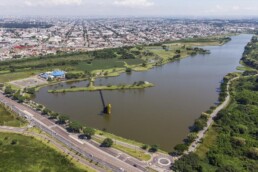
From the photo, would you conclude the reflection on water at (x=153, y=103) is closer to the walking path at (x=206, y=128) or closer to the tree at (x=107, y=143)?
the walking path at (x=206, y=128)

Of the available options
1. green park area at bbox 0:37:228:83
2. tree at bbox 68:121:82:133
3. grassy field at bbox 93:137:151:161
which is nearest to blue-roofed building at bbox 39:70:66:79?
green park area at bbox 0:37:228:83

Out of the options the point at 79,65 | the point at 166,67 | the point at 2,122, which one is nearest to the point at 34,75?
the point at 79,65

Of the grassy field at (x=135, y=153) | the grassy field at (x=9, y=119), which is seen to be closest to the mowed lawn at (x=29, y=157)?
the grassy field at (x=9, y=119)

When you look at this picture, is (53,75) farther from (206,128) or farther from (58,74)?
(206,128)

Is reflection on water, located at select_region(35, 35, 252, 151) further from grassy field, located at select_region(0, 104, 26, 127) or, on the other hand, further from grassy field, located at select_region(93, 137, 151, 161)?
grassy field, located at select_region(0, 104, 26, 127)

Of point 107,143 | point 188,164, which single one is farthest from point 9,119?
point 188,164

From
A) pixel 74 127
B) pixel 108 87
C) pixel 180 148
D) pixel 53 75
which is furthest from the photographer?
pixel 53 75
